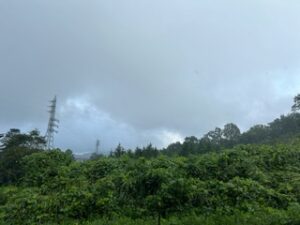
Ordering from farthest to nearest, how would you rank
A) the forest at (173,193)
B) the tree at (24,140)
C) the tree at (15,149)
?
the tree at (24,140) → the tree at (15,149) → the forest at (173,193)

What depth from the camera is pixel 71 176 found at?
43.6ft

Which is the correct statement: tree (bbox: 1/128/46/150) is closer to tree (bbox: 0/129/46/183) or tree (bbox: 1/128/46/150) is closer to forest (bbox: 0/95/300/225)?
tree (bbox: 0/129/46/183)

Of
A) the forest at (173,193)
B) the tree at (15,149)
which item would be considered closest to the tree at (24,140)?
the tree at (15,149)

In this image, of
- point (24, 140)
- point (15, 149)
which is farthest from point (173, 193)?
point (24, 140)

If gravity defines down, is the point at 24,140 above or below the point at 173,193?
above

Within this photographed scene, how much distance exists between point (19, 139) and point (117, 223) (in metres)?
26.1

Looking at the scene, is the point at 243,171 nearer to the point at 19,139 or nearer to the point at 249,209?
the point at 249,209

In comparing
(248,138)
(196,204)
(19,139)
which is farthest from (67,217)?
(248,138)

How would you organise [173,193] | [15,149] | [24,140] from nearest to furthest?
[173,193] → [15,149] → [24,140]

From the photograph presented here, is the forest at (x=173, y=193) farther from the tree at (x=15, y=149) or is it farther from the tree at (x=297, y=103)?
the tree at (x=297, y=103)

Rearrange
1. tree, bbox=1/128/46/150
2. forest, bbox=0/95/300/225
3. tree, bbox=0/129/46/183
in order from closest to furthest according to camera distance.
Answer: forest, bbox=0/95/300/225 → tree, bbox=0/129/46/183 → tree, bbox=1/128/46/150

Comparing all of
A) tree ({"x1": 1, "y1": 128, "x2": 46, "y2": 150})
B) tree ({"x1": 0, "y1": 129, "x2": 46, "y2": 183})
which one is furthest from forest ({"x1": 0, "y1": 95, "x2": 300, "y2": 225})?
tree ({"x1": 1, "y1": 128, "x2": 46, "y2": 150})

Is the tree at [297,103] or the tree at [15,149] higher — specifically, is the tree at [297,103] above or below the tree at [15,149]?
above

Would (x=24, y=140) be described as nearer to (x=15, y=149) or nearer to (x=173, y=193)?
(x=15, y=149)
